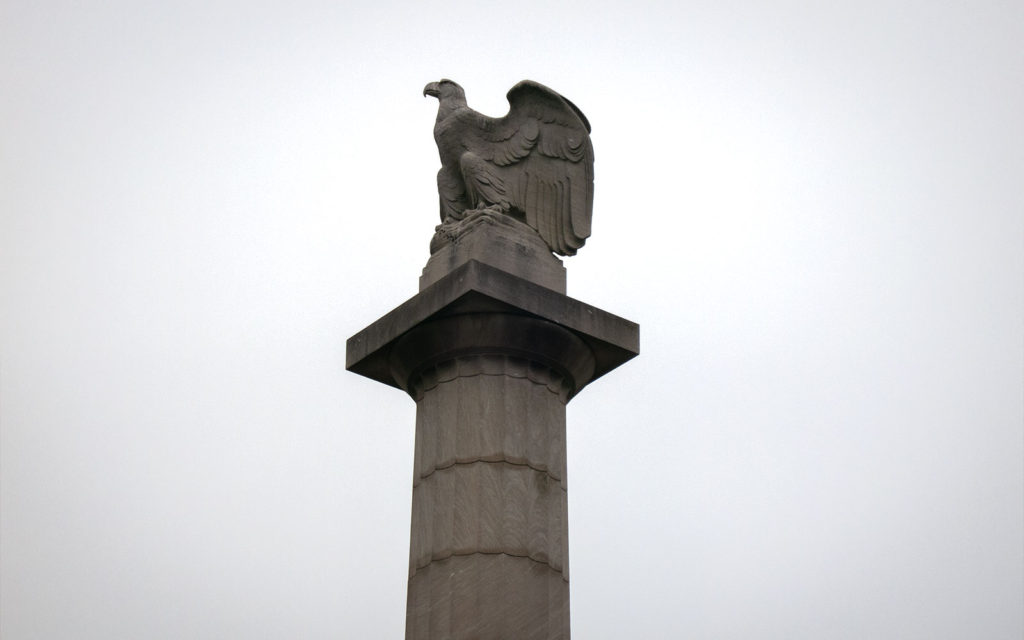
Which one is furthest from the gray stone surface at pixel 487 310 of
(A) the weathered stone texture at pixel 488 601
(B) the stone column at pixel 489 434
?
(A) the weathered stone texture at pixel 488 601

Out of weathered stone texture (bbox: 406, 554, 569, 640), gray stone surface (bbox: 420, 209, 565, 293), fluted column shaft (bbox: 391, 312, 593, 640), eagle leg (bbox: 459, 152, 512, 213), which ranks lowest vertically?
weathered stone texture (bbox: 406, 554, 569, 640)

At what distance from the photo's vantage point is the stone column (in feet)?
38.7

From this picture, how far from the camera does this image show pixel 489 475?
12.2 m

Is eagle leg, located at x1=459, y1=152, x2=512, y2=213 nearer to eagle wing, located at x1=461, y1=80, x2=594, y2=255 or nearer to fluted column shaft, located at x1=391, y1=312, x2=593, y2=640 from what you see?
eagle wing, located at x1=461, y1=80, x2=594, y2=255

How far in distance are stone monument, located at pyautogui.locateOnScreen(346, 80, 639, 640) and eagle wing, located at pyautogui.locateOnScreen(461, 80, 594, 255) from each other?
0.05 ft

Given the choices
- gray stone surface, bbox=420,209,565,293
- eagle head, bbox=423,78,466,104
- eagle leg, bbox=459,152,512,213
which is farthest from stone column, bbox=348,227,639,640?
eagle head, bbox=423,78,466,104

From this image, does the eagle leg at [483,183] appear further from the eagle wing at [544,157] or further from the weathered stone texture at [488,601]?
the weathered stone texture at [488,601]

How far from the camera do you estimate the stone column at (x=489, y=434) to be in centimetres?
1180

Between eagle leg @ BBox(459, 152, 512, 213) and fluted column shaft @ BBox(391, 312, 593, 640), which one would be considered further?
eagle leg @ BBox(459, 152, 512, 213)

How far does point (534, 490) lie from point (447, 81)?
4.92 metres

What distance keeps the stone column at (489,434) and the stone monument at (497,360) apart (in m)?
0.01

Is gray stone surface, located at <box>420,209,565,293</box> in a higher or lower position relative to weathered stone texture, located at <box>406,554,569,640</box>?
higher

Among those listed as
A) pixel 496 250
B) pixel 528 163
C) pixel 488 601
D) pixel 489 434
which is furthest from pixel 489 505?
pixel 528 163

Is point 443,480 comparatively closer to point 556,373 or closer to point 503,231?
point 556,373
